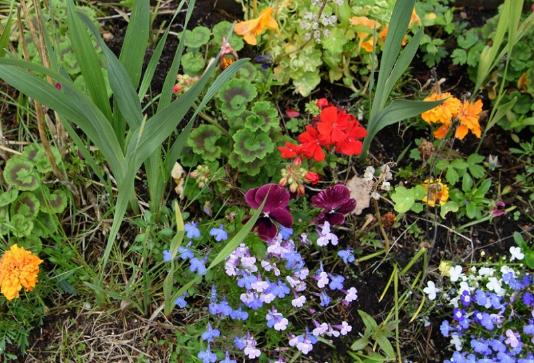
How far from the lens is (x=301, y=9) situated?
2.16 meters

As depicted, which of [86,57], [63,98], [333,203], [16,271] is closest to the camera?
[63,98]

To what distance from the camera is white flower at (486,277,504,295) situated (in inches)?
69.1

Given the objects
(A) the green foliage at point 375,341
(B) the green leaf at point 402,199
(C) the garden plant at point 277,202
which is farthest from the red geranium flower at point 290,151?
(A) the green foliage at point 375,341

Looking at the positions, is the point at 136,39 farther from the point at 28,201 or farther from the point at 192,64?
the point at 28,201

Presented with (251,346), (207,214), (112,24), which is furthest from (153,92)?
(251,346)

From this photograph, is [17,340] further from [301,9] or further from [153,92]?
[301,9]

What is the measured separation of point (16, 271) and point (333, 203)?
84cm

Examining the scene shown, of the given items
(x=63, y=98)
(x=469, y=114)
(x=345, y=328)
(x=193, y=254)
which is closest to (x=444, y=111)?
(x=469, y=114)

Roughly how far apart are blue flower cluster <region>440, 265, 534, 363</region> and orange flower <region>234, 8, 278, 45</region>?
0.94m

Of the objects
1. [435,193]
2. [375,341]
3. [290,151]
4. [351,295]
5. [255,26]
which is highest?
[255,26]

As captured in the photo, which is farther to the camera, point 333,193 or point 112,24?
point 112,24

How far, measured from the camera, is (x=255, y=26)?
2025 millimetres

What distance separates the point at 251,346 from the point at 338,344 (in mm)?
284

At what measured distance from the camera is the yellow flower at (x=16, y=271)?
1608 mm
